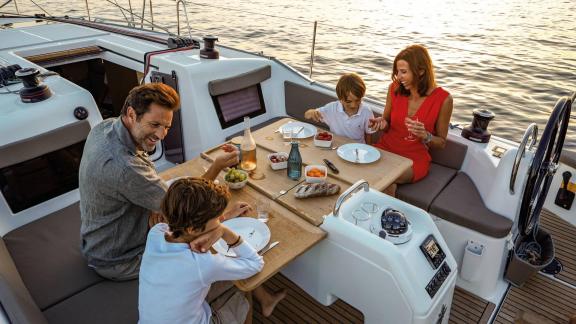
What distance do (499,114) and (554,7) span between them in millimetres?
11392

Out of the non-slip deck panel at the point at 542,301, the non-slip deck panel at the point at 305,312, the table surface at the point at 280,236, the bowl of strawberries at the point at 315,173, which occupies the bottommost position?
the non-slip deck panel at the point at 305,312

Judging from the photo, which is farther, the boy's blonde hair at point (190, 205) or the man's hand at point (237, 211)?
the man's hand at point (237, 211)

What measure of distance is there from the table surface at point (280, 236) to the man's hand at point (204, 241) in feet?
0.88

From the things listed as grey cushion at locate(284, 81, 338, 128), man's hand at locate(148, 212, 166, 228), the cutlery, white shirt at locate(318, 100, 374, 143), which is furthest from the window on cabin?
the cutlery

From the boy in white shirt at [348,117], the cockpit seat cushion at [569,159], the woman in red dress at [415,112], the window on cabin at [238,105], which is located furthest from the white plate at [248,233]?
the cockpit seat cushion at [569,159]

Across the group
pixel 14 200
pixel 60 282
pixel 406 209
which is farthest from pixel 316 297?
pixel 14 200

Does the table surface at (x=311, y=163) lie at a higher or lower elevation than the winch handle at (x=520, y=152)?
lower

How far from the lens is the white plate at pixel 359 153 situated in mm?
2887

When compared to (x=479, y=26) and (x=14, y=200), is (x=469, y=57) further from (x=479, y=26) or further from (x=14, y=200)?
(x=14, y=200)

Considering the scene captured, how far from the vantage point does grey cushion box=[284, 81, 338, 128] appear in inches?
171

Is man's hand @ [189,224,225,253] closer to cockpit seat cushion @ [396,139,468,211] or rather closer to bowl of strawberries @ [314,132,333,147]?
bowl of strawberries @ [314,132,333,147]

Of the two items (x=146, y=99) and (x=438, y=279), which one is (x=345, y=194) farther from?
(x=146, y=99)

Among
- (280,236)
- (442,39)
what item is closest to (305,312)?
(280,236)

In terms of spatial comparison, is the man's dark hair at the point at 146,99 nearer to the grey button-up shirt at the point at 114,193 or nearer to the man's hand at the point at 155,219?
the grey button-up shirt at the point at 114,193
